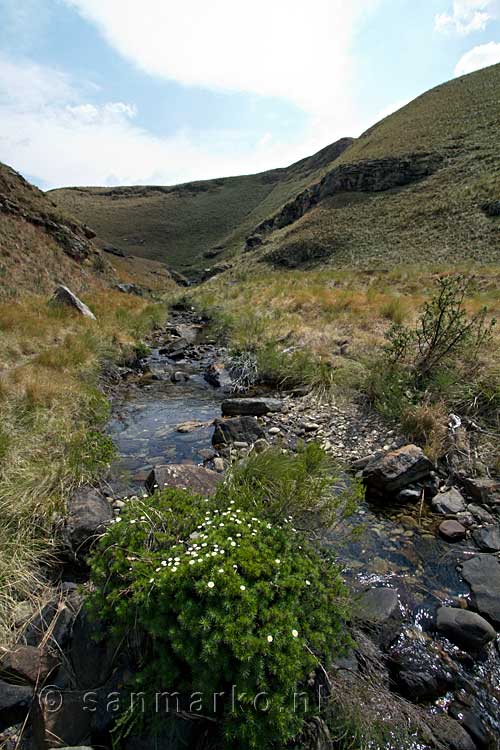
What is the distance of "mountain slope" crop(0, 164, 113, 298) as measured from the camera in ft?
56.7

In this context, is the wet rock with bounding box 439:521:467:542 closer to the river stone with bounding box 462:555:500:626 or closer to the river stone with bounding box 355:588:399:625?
the river stone with bounding box 462:555:500:626

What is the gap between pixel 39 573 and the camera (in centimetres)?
314

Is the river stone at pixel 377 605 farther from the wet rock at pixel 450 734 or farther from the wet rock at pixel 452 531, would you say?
the wet rock at pixel 452 531

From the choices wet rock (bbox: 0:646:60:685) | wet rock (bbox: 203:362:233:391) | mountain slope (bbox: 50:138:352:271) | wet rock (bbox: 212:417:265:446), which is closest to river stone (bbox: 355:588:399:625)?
wet rock (bbox: 0:646:60:685)

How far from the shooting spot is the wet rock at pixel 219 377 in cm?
893

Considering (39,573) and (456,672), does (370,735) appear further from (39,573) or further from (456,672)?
(39,573)

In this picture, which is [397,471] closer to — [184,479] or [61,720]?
[184,479]

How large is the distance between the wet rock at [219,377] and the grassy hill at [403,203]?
22.1m

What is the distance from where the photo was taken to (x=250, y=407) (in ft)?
23.2

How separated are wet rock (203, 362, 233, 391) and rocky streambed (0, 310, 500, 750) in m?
1.99

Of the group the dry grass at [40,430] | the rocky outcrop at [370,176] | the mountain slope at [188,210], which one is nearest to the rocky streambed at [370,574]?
the dry grass at [40,430]


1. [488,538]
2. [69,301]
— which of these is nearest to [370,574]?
[488,538]

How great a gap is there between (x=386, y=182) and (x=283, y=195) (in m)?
45.9

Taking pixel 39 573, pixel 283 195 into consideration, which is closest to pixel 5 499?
pixel 39 573
